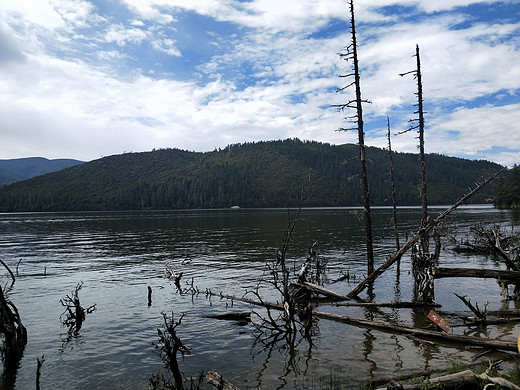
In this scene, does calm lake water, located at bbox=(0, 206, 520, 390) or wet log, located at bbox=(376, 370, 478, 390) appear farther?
calm lake water, located at bbox=(0, 206, 520, 390)

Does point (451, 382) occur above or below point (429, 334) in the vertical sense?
above

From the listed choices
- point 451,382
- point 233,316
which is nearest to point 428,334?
point 451,382

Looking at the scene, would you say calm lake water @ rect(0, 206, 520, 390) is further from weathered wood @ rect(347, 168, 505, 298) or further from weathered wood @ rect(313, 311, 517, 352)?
weathered wood @ rect(347, 168, 505, 298)

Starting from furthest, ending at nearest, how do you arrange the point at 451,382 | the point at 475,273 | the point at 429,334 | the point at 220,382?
the point at 475,273
the point at 429,334
the point at 220,382
the point at 451,382

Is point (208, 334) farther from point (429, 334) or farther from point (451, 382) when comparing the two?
point (451, 382)

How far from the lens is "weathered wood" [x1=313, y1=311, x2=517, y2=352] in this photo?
9.29 meters

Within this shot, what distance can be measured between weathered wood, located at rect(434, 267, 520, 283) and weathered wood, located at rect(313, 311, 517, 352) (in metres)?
3.28

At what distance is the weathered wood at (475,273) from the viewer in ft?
42.5

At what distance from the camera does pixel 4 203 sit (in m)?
185

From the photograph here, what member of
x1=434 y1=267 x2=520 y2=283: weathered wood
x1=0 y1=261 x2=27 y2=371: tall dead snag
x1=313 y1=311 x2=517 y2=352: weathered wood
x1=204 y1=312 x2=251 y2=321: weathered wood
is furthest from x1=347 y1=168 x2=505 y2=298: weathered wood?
x1=0 y1=261 x2=27 y2=371: tall dead snag

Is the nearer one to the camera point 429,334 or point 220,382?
point 220,382

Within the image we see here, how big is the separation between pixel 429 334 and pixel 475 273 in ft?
12.6

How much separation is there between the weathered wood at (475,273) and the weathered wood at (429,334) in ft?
→ 10.8

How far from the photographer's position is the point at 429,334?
10734mm
